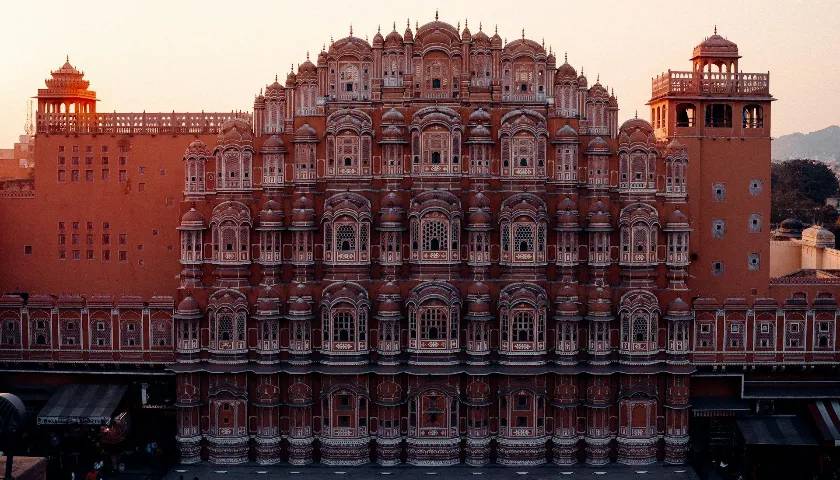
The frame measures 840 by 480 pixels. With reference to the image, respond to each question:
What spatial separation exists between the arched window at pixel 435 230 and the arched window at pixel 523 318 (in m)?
3.00

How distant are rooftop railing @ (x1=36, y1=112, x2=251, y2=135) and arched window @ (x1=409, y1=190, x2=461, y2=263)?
13.2m

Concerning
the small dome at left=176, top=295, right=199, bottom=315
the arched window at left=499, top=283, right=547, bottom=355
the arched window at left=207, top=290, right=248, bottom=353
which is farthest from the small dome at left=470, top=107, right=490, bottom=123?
the small dome at left=176, top=295, right=199, bottom=315

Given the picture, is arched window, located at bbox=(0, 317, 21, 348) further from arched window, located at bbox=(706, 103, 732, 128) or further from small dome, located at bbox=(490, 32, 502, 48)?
arched window, located at bbox=(706, 103, 732, 128)

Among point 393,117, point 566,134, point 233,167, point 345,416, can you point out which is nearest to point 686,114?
point 566,134

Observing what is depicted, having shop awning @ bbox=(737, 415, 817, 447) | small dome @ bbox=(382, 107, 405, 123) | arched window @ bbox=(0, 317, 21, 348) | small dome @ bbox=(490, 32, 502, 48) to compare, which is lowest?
shop awning @ bbox=(737, 415, 817, 447)

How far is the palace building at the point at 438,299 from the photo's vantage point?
47000 millimetres

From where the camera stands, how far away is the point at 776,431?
156ft

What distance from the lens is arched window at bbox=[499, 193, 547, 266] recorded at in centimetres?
4709

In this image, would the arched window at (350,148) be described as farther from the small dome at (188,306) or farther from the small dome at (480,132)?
the small dome at (188,306)

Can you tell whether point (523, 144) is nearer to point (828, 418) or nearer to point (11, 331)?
point (828, 418)

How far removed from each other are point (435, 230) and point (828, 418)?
19220 mm

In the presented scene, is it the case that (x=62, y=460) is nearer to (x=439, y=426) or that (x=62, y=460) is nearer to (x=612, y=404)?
(x=439, y=426)

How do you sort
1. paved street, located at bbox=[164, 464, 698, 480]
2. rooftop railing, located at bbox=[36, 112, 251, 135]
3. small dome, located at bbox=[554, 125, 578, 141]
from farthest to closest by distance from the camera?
rooftop railing, located at bbox=[36, 112, 251, 135] → small dome, located at bbox=[554, 125, 578, 141] → paved street, located at bbox=[164, 464, 698, 480]

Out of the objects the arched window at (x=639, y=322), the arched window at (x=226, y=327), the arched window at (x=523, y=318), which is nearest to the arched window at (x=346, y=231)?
the arched window at (x=226, y=327)
